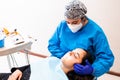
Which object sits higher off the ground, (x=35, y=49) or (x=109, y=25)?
(x=109, y=25)

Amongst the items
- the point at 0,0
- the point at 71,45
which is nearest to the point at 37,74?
the point at 71,45

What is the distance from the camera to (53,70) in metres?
1.55

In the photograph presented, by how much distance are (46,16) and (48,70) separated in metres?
1.36

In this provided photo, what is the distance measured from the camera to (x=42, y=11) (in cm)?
282

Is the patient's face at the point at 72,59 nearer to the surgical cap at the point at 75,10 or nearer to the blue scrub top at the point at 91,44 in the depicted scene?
the blue scrub top at the point at 91,44

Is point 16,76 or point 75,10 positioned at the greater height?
point 75,10

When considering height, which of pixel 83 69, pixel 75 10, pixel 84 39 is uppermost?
pixel 75 10

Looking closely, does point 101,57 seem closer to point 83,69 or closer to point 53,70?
point 83,69

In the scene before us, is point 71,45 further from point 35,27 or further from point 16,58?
point 16,58

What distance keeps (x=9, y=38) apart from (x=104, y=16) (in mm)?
1056

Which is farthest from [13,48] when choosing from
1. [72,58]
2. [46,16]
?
[46,16]

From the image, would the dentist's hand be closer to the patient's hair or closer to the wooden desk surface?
the wooden desk surface

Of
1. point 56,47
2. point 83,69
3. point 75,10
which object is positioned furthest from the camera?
point 56,47

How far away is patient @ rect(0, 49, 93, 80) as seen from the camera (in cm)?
143
